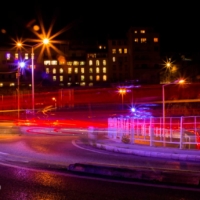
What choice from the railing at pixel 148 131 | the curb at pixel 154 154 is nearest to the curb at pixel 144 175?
the curb at pixel 154 154

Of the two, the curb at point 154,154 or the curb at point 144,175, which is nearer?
the curb at point 144,175

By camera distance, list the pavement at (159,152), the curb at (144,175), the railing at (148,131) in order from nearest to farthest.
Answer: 1. the curb at (144,175)
2. the pavement at (159,152)
3. the railing at (148,131)

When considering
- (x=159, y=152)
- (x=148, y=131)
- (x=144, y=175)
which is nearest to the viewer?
(x=144, y=175)

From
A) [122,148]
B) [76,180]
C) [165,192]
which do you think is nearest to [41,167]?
[76,180]

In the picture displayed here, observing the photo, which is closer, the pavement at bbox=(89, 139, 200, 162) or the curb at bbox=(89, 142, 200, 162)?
the curb at bbox=(89, 142, 200, 162)

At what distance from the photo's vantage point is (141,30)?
119188 millimetres

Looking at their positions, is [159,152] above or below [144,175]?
below

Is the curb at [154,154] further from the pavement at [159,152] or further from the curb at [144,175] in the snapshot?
the curb at [144,175]

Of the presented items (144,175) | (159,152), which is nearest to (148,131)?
(159,152)

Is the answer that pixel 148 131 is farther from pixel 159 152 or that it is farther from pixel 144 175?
pixel 144 175

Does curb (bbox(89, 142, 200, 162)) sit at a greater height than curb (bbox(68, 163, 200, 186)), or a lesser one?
lesser

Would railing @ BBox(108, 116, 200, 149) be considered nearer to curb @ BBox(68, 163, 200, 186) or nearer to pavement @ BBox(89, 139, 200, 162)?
pavement @ BBox(89, 139, 200, 162)

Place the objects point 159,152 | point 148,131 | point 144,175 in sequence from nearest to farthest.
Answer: point 144,175 → point 159,152 → point 148,131

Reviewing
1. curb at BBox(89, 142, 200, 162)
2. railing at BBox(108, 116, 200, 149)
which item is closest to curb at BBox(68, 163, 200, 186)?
curb at BBox(89, 142, 200, 162)
